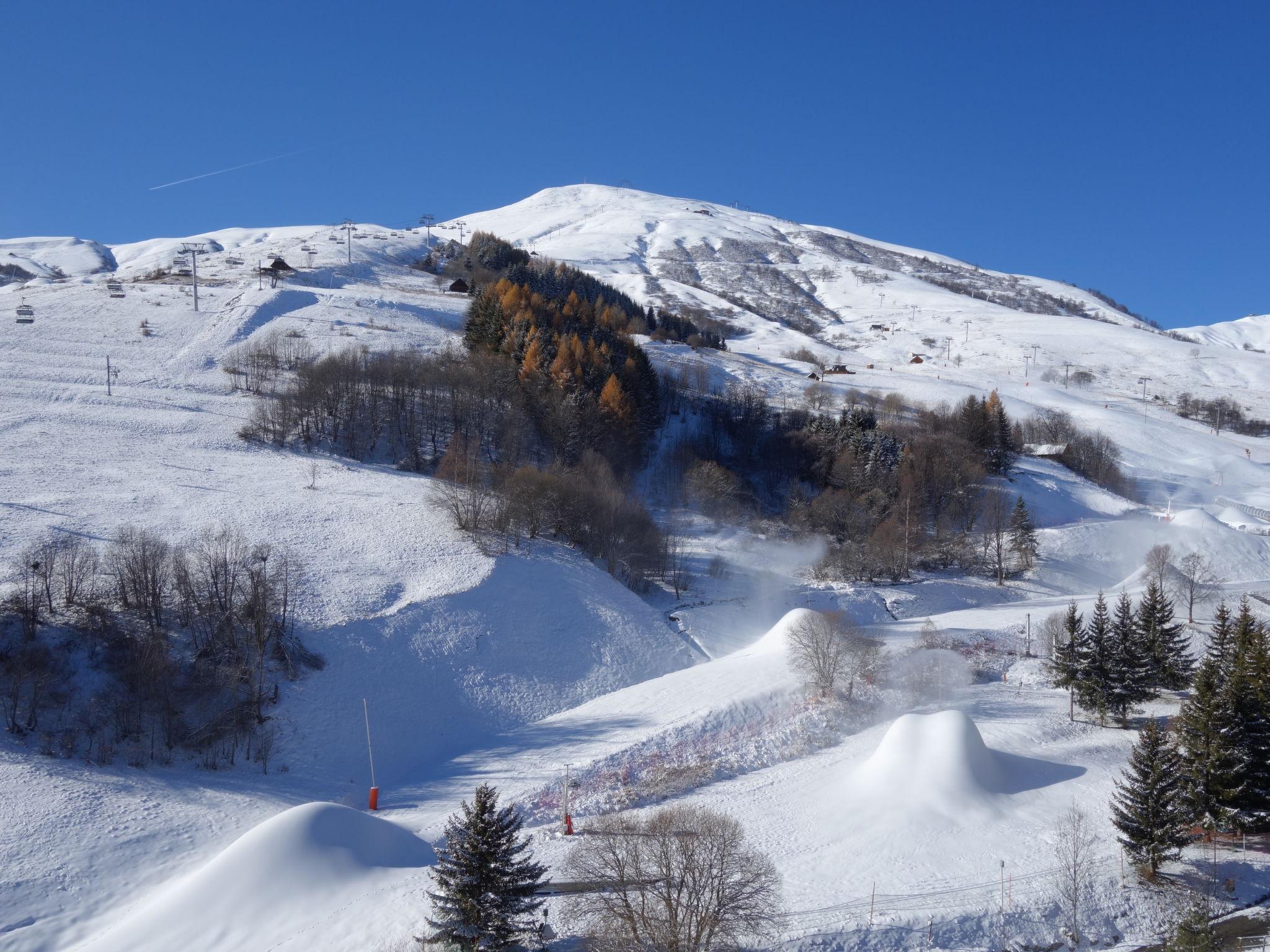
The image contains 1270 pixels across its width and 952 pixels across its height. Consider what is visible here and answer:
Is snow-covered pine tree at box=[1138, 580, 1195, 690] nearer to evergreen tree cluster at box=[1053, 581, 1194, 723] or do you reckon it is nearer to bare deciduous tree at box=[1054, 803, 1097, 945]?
evergreen tree cluster at box=[1053, 581, 1194, 723]

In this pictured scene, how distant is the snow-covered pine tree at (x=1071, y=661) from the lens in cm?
2816

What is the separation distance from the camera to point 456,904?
48.1ft

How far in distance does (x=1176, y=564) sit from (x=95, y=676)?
179ft

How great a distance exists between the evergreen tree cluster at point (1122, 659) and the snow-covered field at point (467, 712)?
49.3 inches

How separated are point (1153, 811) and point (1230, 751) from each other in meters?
3.63

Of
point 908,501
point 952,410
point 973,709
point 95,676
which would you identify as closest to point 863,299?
point 952,410

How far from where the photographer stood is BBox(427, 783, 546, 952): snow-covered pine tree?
47.6 ft

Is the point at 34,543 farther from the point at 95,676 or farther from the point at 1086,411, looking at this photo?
the point at 1086,411

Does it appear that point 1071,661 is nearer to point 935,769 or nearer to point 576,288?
point 935,769

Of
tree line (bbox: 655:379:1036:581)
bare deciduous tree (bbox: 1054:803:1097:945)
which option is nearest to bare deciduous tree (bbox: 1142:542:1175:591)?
tree line (bbox: 655:379:1036:581)

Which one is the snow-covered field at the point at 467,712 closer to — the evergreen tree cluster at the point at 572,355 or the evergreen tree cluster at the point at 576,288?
the evergreen tree cluster at the point at 572,355

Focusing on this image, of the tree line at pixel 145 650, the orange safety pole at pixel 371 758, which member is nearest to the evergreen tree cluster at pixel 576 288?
the tree line at pixel 145 650

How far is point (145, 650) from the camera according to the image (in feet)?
89.3

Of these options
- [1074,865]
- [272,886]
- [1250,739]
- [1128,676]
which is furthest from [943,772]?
[272,886]
